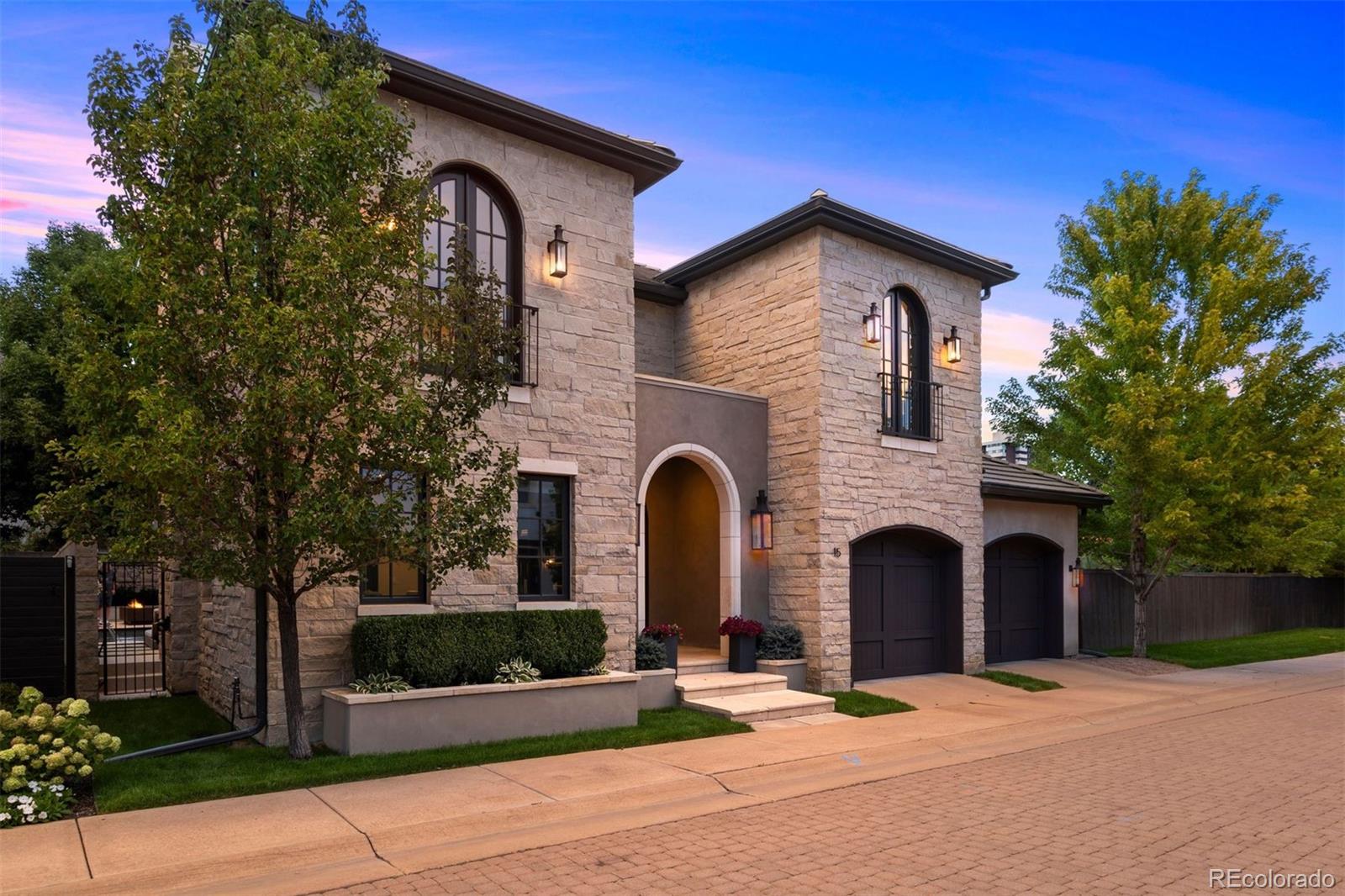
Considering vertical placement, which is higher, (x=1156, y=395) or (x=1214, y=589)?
(x=1156, y=395)

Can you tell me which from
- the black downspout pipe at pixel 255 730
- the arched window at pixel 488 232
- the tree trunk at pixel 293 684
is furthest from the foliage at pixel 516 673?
the arched window at pixel 488 232

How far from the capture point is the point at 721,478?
13727mm

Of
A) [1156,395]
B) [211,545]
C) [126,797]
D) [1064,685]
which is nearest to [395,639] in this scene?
[211,545]

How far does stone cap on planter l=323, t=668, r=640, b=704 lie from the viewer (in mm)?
8492

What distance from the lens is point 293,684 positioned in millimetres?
8266

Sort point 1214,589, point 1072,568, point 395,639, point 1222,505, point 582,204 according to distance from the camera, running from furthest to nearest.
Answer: point 1214,589, point 1072,568, point 1222,505, point 582,204, point 395,639

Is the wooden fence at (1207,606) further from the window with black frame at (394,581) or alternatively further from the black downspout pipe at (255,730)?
the black downspout pipe at (255,730)

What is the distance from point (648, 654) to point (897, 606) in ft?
16.9

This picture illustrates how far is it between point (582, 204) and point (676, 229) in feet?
35.1

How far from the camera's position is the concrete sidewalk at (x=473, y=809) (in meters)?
5.69

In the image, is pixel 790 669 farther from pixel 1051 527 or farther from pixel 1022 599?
pixel 1051 527

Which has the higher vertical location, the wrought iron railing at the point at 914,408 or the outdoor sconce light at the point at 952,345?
the outdoor sconce light at the point at 952,345

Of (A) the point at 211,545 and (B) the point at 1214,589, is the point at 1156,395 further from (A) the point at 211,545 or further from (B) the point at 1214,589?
(A) the point at 211,545

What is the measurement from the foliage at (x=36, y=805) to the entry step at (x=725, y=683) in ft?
21.9
